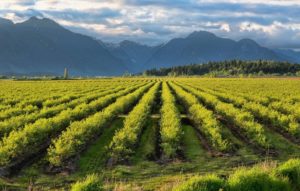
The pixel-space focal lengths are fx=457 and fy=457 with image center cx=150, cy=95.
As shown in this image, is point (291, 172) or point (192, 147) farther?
point (192, 147)

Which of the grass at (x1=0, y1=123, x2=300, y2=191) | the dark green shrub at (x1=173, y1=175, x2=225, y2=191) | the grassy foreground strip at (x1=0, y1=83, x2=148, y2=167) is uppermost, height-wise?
the dark green shrub at (x1=173, y1=175, x2=225, y2=191)

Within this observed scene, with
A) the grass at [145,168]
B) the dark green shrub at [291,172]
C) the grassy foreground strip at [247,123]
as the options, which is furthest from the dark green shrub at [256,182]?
the grassy foreground strip at [247,123]

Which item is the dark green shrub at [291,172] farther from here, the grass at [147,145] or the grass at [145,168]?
the grass at [147,145]

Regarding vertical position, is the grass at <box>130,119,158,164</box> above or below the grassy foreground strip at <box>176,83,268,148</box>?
below

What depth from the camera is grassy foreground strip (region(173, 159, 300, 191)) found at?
38.7ft

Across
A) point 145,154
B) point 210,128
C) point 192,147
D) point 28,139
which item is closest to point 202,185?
point 145,154

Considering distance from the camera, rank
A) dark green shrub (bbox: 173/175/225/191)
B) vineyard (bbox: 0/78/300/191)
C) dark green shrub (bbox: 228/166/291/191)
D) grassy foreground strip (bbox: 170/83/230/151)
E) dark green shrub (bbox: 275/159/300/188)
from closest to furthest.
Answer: dark green shrub (bbox: 173/175/225/191) < dark green shrub (bbox: 228/166/291/191) < dark green shrub (bbox: 275/159/300/188) < vineyard (bbox: 0/78/300/191) < grassy foreground strip (bbox: 170/83/230/151)

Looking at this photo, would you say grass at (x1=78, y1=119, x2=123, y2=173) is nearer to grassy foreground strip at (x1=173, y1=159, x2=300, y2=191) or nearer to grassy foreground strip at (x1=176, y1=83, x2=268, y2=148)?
grassy foreground strip at (x1=173, y1=159, x2=300, y2=191)

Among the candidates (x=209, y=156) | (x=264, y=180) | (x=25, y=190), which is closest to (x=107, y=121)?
(x=209, y=156)

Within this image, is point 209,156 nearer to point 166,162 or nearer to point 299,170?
point 166,162

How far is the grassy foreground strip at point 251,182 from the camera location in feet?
38.7

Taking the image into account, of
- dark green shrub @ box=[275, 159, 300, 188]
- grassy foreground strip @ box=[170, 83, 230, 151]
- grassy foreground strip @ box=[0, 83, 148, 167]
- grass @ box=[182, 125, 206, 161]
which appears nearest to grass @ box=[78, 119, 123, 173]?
grassy foreground strip @ box=[0, 83, 148, 167]

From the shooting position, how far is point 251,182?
12445mm

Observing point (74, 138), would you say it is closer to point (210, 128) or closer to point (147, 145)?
point (147, 145)
